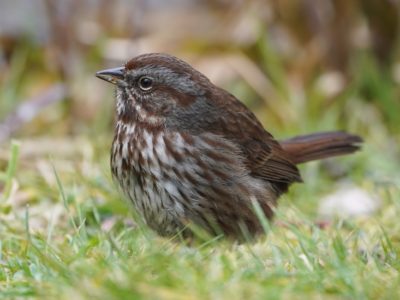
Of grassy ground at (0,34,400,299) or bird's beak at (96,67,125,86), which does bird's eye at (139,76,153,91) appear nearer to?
bird's beak at (96,67,125,86)

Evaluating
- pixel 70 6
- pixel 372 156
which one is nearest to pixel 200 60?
pixel 70 6

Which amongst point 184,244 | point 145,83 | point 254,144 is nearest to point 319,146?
point 254,144

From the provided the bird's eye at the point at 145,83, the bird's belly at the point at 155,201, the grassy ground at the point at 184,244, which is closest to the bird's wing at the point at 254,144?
the grassy ground at the point at 184,244

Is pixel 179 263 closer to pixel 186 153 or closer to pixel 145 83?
pixel 186 153

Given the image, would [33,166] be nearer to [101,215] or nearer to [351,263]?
[101,215]

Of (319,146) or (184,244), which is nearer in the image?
(184,244)

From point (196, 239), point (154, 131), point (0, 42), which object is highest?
point (0, 42)

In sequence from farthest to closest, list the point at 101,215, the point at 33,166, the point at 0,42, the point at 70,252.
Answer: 1. the point at 0,42
2. the point at 33,166
3. the point at 101,215
4. the point at 70,252
